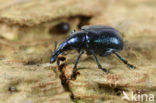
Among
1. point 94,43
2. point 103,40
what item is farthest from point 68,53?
point 103,40

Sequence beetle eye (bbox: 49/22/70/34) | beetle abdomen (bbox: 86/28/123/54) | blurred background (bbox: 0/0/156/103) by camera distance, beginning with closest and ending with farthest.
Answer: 1. blurred background (bbox: 0/0/156/103)
2. beetle abdomen (bbox: 86/28/123/54)
3. beetle eye (bbox: 49/22/70/34)

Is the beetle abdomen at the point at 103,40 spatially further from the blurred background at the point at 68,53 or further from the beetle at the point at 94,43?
the blurred background at the point at 68,53

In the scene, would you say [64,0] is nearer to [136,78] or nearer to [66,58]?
[66,58]

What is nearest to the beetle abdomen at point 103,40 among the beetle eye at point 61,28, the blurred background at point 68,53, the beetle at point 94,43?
the beetle at point 94,43

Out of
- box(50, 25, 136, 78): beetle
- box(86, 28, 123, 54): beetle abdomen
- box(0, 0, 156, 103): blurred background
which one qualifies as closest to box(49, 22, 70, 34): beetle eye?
box(0, 0, 156, 103): blurred background

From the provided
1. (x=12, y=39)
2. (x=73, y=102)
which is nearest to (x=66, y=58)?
(x=73, y=102)

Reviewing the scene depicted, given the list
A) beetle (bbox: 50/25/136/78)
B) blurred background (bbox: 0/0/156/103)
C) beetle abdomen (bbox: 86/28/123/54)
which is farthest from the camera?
beetle abdomen (bbox: 86/28/123/54)

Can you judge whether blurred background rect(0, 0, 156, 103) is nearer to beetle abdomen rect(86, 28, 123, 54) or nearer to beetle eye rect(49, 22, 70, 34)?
beetle eye rect(49, 22, 70, 34)

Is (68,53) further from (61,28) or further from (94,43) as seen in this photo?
(61,28)

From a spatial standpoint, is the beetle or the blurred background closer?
the blurred background
